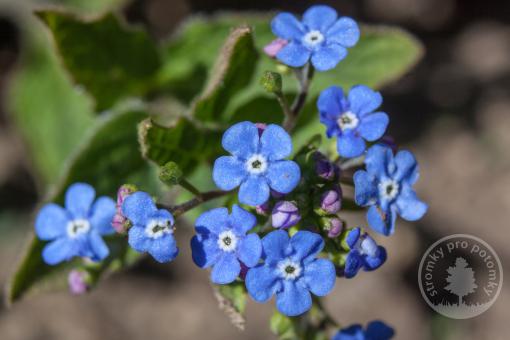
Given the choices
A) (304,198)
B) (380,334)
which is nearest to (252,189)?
(304,198)

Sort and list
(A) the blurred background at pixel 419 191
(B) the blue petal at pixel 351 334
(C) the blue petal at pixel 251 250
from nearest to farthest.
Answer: (C) the blue petal at pixel 251 250, (B) the blue petal at pixel 351 334, (A) the blurred background at pixel 419 191

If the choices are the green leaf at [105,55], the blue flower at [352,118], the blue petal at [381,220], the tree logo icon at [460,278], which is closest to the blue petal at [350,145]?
the blue flower at [352,118]

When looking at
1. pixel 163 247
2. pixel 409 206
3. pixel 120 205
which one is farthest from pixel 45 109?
pixel 409 206

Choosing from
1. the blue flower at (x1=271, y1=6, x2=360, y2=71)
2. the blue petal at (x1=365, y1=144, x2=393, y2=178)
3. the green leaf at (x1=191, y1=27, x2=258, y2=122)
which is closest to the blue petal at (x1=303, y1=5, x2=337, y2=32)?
the blue flower at (x1=271, y1=6, x2=360, y2=71)

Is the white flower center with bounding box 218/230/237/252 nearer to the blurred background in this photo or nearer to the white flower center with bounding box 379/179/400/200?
the white flower center with bounding box 379/179/400/200

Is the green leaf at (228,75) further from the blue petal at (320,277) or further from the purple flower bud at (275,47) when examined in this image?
the blue petal at (320,277)

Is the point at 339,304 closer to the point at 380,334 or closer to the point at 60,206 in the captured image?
the point at 380,334
